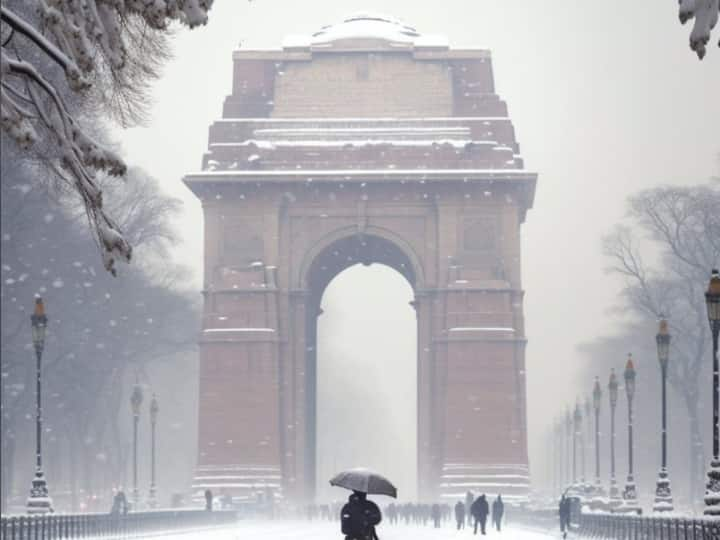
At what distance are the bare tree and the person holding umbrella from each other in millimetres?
39869

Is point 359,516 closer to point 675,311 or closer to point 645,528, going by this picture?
point 645,528

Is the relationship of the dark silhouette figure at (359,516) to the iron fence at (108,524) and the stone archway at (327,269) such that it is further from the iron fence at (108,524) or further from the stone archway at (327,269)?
the stone archway at (327,269)

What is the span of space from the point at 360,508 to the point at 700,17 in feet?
27.8

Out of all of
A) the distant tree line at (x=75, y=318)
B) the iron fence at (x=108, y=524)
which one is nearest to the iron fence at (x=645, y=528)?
the iron fence at (x=108, y=524)

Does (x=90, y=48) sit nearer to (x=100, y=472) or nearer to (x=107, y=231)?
(x=107, y=231)

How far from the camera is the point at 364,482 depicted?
773 inches

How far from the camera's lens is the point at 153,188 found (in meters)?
88.8

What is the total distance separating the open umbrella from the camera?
63.9 feet

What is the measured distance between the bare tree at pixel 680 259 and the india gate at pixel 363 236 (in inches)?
183

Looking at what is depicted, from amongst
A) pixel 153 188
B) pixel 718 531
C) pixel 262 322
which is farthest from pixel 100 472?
pixel 718 531

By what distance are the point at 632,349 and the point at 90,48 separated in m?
92.7

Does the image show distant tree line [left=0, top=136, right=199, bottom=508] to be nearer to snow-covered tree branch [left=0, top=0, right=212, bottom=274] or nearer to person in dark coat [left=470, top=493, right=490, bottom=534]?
person in dark coat [left=470, top=493, right=490, bottom=534]

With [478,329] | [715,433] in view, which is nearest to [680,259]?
[478,329]

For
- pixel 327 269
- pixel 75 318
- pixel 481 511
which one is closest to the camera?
pixel 481 511
